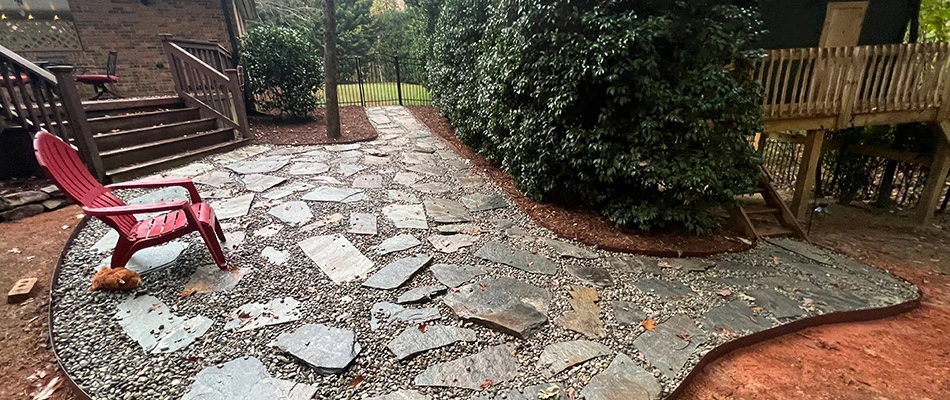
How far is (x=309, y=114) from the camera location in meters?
8.40

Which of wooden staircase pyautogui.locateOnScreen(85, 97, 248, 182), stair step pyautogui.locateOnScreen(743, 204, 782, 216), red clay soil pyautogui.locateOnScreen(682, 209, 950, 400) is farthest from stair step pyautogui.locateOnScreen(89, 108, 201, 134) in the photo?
stair step pyautogui.locateOnScreen(743, 204, 782, 216)

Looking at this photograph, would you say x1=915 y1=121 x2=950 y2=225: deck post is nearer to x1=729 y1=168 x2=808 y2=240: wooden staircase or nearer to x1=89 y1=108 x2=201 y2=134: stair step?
x1=729 y1=168 x2=808 y2=240: wooden staircase

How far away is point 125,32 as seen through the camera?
782 centimetres

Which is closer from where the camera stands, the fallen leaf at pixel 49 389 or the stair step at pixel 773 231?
the fallen leaf at pixel 49 389

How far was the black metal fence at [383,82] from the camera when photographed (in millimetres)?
10961

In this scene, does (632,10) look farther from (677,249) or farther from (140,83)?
(140,83)

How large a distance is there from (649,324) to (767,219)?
4.05m

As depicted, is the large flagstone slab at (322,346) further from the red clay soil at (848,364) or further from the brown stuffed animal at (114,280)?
the red clay soil at (848,364)

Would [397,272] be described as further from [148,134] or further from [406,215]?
[148,134]

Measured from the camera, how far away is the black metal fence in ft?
36.0

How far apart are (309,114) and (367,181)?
442cm

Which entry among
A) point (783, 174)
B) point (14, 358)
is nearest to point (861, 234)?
point (783, 174)

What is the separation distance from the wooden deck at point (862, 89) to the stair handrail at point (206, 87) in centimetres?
667

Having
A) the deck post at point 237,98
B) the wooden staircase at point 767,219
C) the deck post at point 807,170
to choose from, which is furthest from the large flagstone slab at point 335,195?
the deck post at point 807,170
